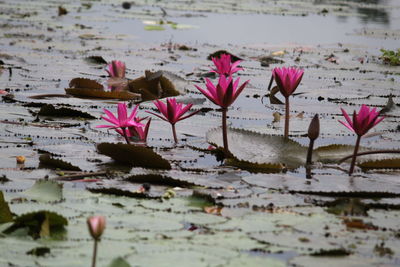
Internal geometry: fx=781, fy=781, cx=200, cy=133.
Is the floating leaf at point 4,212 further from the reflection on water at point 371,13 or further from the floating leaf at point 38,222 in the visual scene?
the reflection on water at point 371,13

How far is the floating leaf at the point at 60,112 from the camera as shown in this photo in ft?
9.25

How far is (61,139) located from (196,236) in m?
1.01

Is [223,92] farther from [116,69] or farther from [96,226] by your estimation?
[116,69]

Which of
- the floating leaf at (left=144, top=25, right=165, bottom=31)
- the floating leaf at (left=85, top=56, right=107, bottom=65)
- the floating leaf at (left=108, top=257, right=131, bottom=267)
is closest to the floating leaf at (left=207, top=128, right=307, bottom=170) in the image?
the floating leaf at (left=108, top=257, right=131, bottom=267)

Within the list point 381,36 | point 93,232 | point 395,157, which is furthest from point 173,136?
point 381,36

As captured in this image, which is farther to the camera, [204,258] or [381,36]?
[381,36]

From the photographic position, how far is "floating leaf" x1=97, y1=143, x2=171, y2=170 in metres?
2.16

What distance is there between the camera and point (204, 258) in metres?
1.49

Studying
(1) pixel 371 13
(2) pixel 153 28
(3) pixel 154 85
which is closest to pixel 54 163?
(3) pixel 154 85

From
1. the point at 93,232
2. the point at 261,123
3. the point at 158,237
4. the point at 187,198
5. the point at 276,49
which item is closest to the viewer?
the point at 93,232

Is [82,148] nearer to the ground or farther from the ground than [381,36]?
nearer to the ground

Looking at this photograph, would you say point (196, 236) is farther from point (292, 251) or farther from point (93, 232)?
point (93, 232)

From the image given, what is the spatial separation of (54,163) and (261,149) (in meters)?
0.62

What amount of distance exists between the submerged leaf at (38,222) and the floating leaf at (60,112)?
4.03 ft
